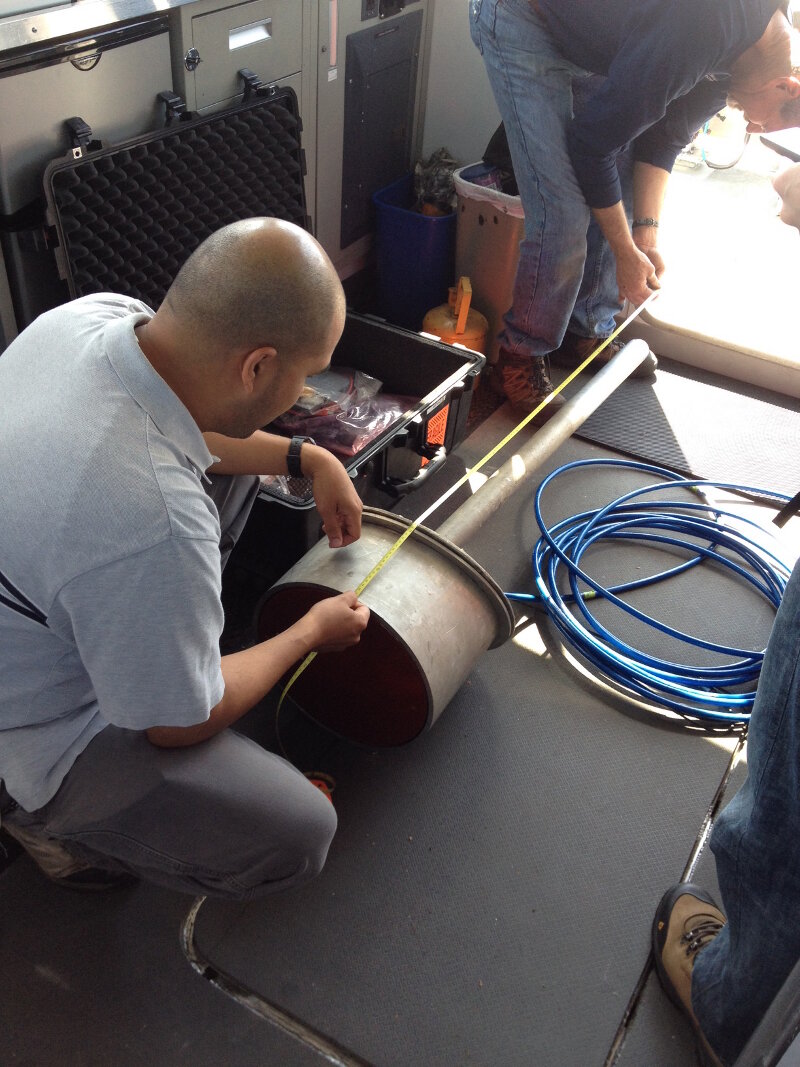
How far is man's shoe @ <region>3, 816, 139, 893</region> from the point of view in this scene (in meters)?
1.48

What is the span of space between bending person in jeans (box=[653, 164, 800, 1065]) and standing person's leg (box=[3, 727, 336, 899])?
2.04ft

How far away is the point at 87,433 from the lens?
1.04m

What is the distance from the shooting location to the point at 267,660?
4.42 feet

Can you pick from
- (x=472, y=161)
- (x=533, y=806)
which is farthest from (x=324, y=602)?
(x=472, y=161)

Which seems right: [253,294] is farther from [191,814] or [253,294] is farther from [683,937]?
[683,937]

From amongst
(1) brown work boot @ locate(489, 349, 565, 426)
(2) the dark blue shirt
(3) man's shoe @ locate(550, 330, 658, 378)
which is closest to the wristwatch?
(2) the dark blue shirt

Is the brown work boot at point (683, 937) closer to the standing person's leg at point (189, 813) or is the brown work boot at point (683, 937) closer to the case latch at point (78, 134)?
the standing person's leg at point (189, 813)

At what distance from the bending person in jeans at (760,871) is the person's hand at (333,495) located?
793 mm

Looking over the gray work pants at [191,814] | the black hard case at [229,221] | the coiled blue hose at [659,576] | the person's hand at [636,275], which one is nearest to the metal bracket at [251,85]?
the black hard case at [229,221]

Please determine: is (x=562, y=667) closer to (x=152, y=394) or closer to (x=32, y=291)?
(x=152, y=394)

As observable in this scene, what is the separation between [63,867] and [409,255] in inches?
87.6

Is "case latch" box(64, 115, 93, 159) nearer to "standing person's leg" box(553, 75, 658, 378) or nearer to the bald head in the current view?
the bald head

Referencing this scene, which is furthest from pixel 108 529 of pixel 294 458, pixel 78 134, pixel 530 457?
pixel 530 457

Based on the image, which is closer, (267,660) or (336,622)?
(267,660)
